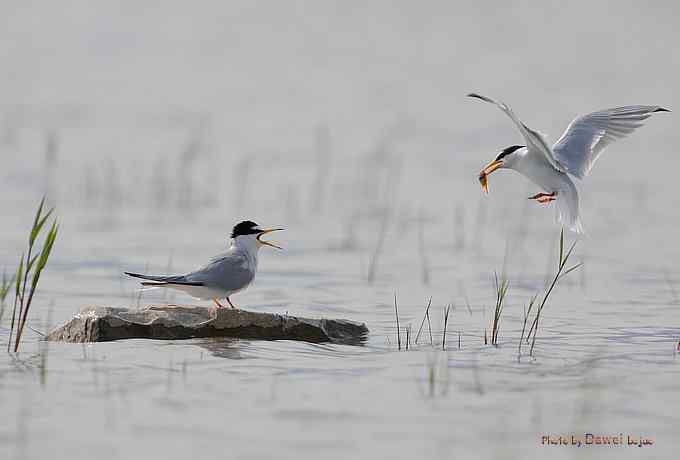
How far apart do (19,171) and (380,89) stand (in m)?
14.1

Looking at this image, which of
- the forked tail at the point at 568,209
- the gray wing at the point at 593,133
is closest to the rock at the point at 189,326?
the forked tail at the point at 568,209

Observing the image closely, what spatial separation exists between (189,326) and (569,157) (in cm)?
323

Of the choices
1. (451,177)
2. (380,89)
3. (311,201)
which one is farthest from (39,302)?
(380,89)

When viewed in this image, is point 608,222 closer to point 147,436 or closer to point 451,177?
point 451,177

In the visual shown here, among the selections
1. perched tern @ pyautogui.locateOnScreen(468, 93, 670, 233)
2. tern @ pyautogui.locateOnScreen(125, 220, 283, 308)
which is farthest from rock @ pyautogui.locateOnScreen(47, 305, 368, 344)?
perched tern @ pyautogui.locateOnScreen(468, 93, 670, 233)

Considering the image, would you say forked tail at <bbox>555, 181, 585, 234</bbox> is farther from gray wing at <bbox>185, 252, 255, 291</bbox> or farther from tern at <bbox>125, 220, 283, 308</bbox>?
gray wing at <bbox>185, 252, 255, 291</bbox>

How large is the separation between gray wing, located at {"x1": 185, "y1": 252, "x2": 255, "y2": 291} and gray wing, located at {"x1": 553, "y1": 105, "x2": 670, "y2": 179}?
8.30 feet

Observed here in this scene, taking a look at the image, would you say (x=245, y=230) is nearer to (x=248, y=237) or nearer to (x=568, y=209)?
(x=248, y=237)

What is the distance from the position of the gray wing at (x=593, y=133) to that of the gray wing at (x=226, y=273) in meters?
2.53

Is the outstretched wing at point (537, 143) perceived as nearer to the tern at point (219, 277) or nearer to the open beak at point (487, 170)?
the open beak at point (487, 170)

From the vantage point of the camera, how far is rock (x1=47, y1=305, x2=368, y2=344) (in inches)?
276

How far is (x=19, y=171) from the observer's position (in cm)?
2020

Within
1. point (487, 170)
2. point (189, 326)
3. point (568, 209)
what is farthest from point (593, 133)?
point (189, 326)

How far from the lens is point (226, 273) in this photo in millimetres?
7598
